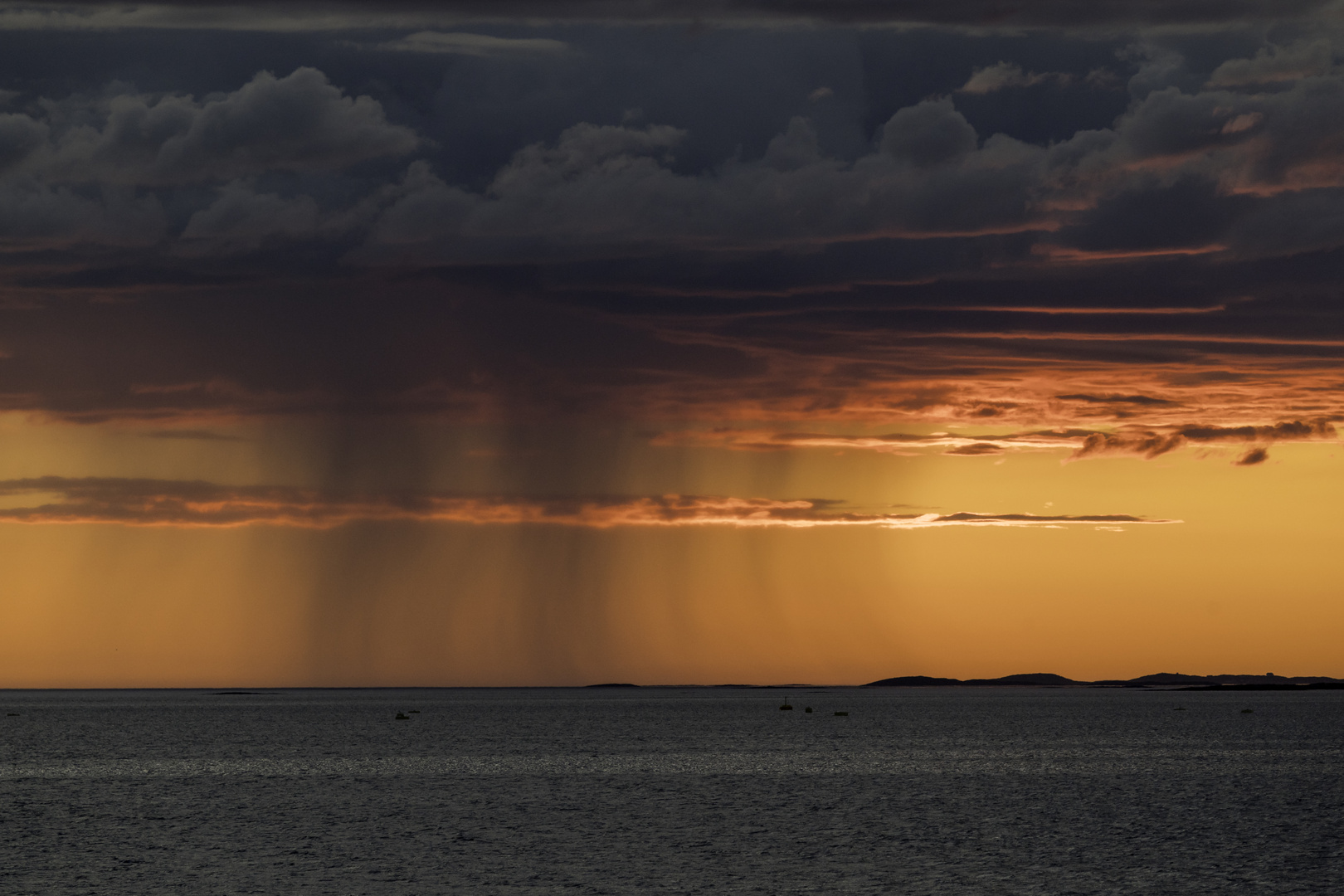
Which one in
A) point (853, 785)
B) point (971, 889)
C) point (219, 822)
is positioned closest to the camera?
point (971, 889)

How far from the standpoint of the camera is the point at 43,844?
3994cm

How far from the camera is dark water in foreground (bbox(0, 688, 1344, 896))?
108ft

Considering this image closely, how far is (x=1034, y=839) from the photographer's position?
40.6 metres

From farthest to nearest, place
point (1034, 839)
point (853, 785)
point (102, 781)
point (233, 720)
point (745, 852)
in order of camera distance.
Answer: point (233, 720) → point (102, 781) → point (853, 785) → point (1034, 839) → point (745, 852)

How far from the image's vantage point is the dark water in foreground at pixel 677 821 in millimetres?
32844

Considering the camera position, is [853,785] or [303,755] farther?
[303,755]

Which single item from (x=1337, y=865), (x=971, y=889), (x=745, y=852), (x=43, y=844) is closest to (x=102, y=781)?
(x=43, y=844)

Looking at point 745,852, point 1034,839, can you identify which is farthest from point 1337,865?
point 745,852

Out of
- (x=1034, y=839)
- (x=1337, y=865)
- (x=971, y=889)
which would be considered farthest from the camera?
(x=1034, y=839)

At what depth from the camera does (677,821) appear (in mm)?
46406

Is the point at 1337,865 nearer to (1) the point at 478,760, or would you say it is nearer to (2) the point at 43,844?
(2) the point at 43,844

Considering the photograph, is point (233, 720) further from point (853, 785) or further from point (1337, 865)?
point (1337, 865)

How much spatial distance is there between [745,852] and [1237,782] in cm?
3507

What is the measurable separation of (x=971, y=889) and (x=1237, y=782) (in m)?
37.9
